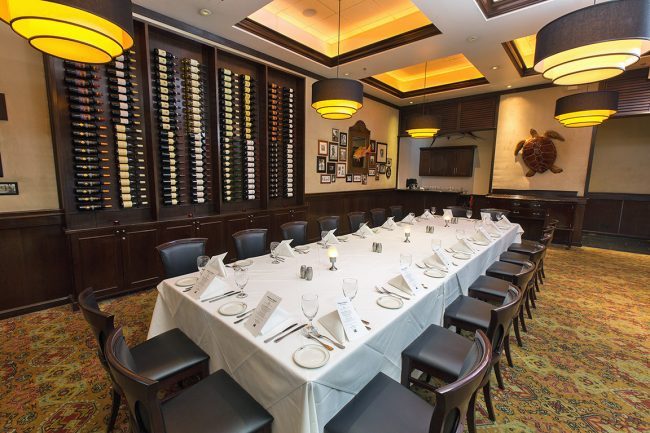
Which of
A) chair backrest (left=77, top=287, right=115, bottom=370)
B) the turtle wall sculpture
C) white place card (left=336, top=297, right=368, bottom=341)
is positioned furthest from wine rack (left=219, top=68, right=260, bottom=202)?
the turtle wall sculpture

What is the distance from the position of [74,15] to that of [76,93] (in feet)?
7.03

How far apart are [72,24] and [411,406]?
2661 millimetres

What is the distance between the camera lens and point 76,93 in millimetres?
3232

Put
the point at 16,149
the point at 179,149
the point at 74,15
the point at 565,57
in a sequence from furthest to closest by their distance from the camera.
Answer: the point at 179,149 → the point at 16,149 → the point at 565,57 → the point at 74,15

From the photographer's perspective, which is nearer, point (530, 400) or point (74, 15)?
point (74, 15)

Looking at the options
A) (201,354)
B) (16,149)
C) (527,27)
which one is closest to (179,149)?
(16,149)

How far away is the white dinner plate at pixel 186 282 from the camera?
2.08m

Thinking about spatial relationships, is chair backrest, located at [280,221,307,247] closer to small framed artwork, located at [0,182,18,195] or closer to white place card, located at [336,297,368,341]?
white place card, located at [336,297,368,341]

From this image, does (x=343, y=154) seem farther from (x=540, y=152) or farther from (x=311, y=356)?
(x=311, y=356)

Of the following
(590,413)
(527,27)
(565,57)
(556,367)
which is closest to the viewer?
(590,413)

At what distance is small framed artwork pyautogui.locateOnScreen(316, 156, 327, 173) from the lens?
6.30m

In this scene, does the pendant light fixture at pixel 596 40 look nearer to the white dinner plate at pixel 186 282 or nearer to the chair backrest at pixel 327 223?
the chair backrest at pixel 327 223

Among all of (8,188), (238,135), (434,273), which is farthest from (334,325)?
(238,135)

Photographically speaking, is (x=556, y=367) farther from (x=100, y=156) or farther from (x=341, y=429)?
(x=100, y=156)
